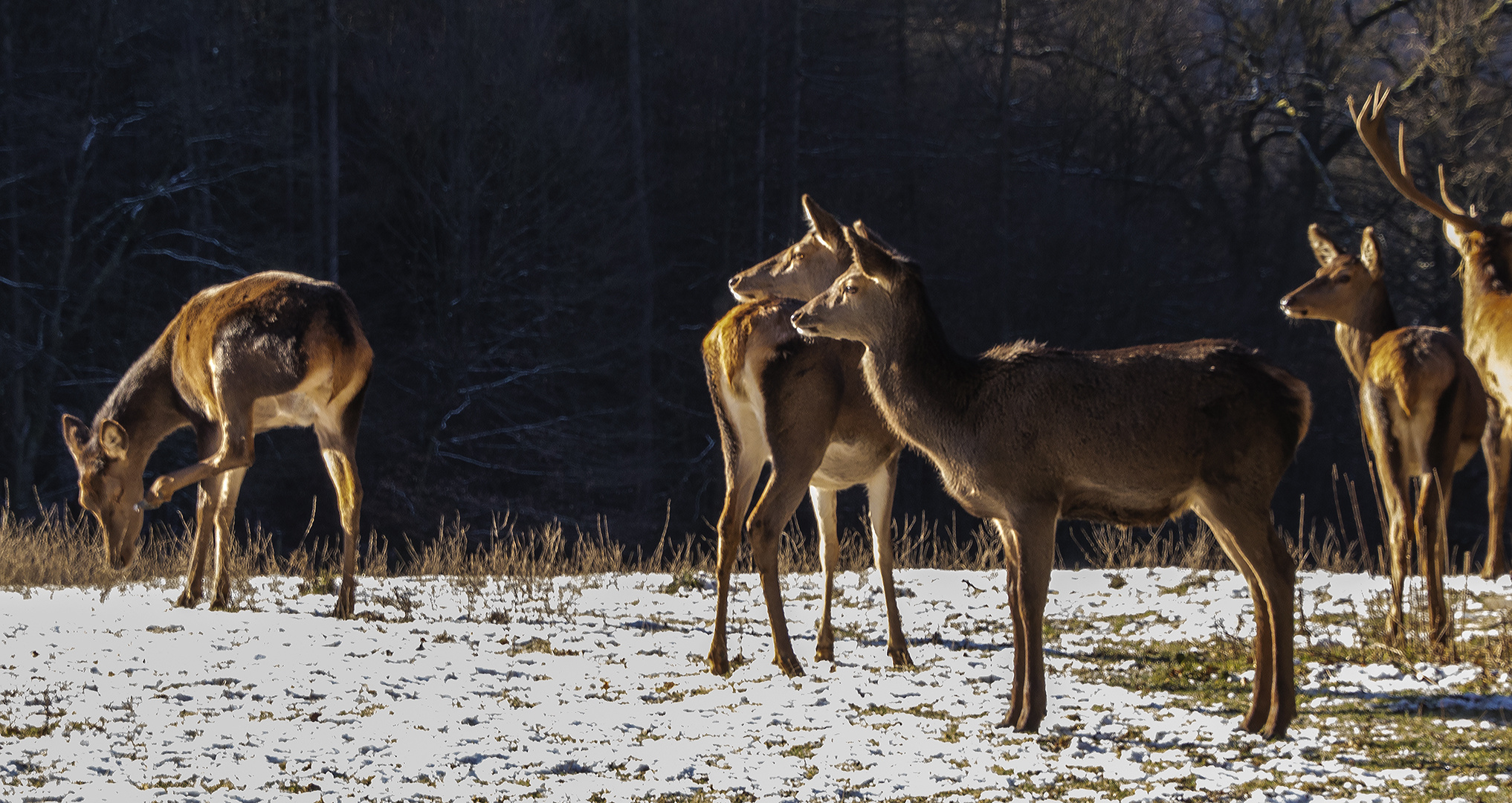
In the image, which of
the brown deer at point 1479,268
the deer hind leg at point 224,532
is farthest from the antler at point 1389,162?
the deer hind leg at point 224,532

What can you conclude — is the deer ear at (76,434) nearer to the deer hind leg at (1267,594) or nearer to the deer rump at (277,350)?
the deer rump at (277,350)

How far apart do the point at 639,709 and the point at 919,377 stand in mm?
1945

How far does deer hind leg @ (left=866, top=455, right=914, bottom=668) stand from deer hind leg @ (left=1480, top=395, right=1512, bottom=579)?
5030 millimetres

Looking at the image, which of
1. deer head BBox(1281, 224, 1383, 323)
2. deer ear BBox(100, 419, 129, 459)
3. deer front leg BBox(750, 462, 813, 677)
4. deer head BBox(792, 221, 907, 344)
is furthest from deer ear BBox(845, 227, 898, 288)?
deer ear BBox(100, 419, 129, 459)

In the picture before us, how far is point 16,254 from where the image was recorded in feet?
86.0

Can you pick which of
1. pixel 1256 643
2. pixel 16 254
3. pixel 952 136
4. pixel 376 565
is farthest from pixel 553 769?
pixel 952 136

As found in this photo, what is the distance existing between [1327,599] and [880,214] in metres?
24.3

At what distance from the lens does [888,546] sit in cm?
773

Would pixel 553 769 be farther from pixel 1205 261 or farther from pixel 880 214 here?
pixel 1205 261

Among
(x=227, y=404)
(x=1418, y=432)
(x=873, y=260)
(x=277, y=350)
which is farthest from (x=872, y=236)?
(x=227, y=404)

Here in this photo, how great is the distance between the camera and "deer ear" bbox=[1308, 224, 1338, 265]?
8.97 m

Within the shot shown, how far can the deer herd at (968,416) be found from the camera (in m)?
5.56

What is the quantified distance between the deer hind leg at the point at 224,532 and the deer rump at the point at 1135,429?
5.21 m

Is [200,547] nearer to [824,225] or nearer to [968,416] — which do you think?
[824,225]
